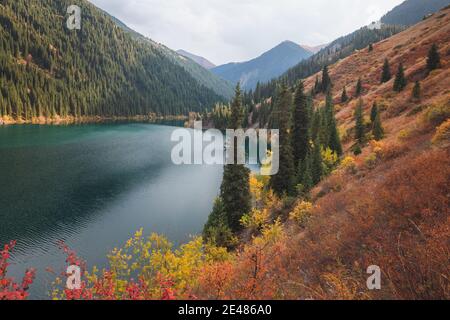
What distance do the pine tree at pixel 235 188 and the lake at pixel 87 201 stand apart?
6.50m

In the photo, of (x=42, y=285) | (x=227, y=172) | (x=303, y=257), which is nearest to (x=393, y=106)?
(x=227, y=172)

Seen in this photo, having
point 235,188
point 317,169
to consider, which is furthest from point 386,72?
point 235,188

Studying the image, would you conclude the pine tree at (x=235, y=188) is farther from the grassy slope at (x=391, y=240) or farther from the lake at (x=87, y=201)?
the grassy slope at (x=391, y=240)

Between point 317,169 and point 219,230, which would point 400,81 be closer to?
point 317,169

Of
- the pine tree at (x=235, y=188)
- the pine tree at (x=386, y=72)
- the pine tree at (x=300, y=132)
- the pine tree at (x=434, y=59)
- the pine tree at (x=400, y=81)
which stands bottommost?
the pine tree at (x=235, y=188)

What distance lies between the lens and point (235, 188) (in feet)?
115

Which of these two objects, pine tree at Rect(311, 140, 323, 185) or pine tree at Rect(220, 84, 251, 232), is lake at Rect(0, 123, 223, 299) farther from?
pine tree at Rect(311, 140, 323, 185)

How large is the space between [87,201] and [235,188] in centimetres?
2676

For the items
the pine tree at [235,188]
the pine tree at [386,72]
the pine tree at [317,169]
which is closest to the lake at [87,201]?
the pine tree at [235,188]

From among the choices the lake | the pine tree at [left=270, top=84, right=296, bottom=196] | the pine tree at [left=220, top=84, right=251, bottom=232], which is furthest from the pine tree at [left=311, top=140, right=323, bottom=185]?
the lake

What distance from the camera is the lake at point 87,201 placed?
105 ft

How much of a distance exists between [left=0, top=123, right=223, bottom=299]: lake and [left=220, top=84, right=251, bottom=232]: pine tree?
650cm

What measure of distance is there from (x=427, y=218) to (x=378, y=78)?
9877 centimetres

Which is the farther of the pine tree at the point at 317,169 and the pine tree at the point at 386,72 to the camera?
the pine tree at the point at 386,72
